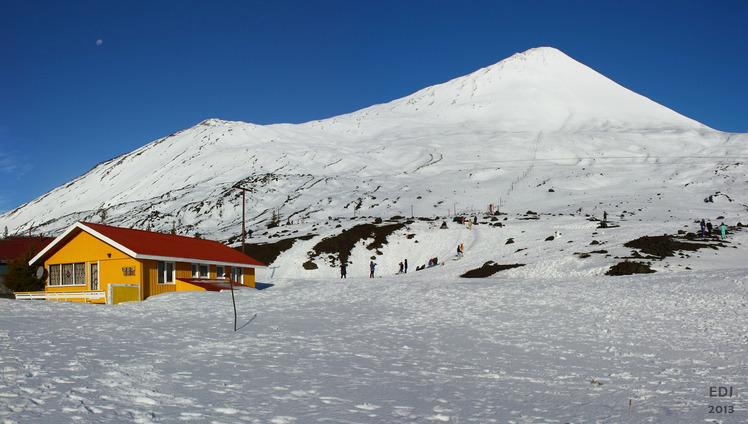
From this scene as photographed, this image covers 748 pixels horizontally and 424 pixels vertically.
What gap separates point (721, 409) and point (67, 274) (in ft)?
109

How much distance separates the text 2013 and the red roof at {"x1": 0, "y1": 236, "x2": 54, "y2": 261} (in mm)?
49173

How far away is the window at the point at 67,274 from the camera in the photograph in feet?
103

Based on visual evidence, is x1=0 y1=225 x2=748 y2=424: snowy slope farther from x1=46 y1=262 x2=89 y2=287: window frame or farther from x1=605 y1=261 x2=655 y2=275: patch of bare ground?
x1=605 y1=261 x2=655 y2=275: patch of bare ground

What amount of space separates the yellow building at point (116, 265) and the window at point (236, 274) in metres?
3.46

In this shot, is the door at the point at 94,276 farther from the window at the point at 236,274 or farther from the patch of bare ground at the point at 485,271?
the patch of bare ground at the point at 485,271

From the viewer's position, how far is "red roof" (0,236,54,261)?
46.2 meters

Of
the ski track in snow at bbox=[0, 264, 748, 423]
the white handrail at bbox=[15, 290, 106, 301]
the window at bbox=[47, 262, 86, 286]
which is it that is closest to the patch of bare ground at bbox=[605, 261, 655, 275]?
the ski track in snow at bbox=[0, 264, 748, 423]

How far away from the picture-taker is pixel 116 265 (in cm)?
2972

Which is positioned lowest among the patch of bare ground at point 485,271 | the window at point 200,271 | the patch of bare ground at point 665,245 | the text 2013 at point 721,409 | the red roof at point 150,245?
the text 2013 at point 721,409

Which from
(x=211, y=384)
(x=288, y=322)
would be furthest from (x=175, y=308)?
(x=211, y=384)

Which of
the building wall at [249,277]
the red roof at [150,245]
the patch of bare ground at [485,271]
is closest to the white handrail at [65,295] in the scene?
the red roof at [150,245]

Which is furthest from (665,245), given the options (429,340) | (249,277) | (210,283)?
(210,283)

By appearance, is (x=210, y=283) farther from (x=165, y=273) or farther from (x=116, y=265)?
(x=116, y=265)

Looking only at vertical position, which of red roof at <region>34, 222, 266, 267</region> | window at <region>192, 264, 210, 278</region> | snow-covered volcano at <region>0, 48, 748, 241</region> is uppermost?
snow-covered volcano at <region>0, 48, 748, 241</region>
